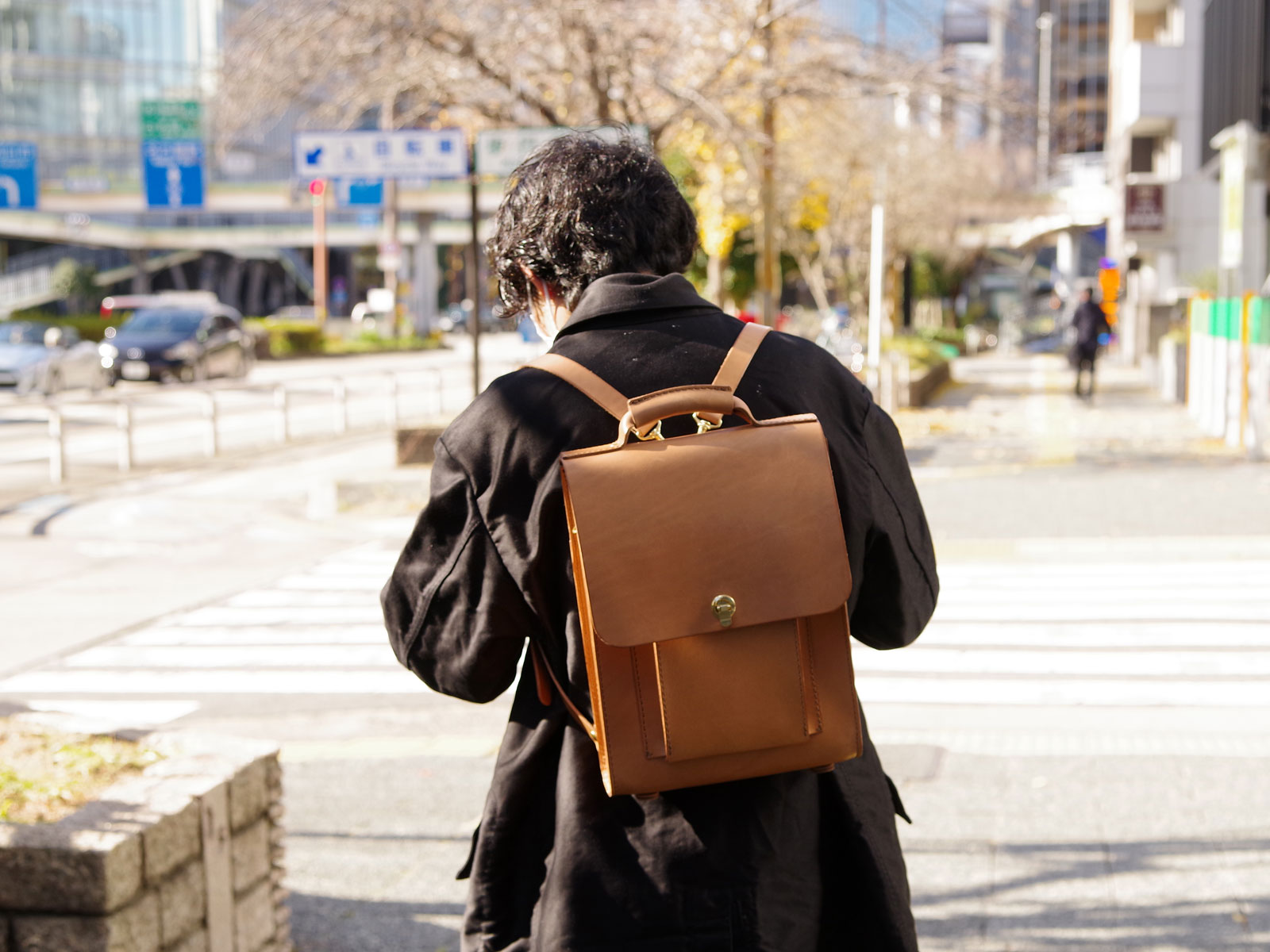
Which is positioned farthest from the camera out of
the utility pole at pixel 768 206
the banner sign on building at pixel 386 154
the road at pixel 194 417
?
the road at pixel 194 417

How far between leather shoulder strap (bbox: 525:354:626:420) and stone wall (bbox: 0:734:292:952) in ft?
4.85

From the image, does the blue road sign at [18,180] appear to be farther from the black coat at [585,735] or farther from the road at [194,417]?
the black coat at [585,735]

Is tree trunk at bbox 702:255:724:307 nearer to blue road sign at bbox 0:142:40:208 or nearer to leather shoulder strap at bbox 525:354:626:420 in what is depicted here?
blue road sign at bbox 0:142:40:208


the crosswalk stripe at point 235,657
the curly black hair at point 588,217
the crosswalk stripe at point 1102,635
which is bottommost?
the crosswalk stripe at point 235,657

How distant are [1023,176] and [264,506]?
64.6m

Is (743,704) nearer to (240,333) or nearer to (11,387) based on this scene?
(11,387)

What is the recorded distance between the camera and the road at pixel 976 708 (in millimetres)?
4254

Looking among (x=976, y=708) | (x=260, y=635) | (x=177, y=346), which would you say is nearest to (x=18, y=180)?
(x=177, y=346)

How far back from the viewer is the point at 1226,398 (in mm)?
17156

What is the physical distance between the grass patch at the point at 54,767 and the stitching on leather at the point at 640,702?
169 cm

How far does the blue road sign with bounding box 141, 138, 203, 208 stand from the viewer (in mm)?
35406

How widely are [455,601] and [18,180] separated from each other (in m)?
35.0

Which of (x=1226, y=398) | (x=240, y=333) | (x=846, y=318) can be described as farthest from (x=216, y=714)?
(x=846, y=318)

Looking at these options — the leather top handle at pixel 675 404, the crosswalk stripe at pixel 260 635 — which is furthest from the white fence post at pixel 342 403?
the leather top handle at pixel 675 404
